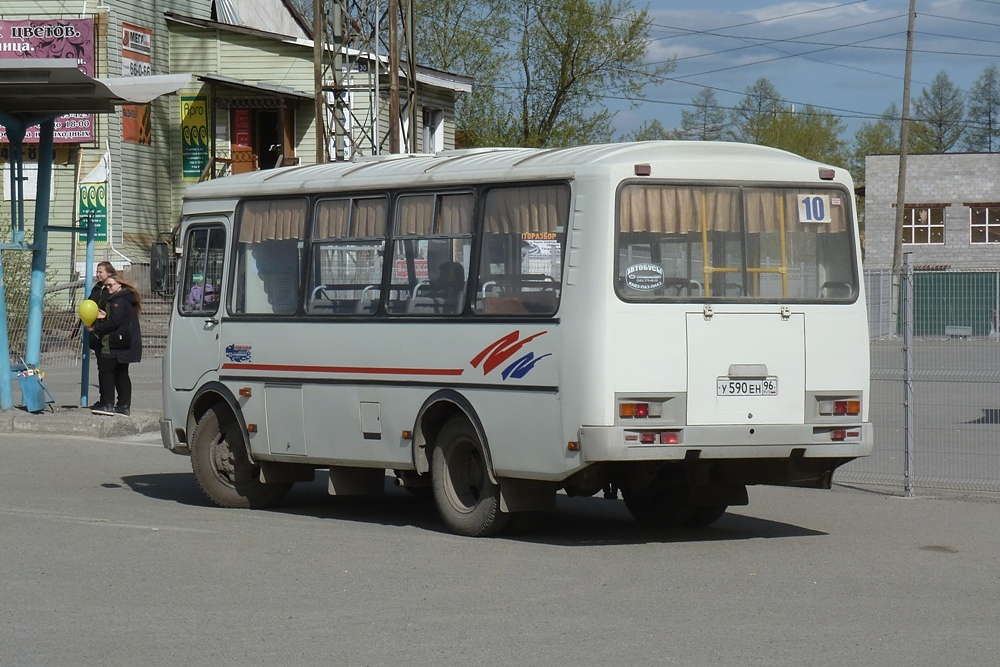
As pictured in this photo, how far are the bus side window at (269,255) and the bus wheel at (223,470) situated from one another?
3.33 ft

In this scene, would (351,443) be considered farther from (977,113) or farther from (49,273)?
(977,113)

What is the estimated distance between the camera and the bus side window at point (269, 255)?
12250mm

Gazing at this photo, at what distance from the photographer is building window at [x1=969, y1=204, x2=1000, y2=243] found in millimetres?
62531

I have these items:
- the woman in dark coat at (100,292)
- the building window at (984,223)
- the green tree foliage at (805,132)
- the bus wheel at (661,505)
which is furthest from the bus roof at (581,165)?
the green tree foliage at (805,132)

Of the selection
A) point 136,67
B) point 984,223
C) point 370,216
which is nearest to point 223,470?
point 370,216

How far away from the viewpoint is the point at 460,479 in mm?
11062

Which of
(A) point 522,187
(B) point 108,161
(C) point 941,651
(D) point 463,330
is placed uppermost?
(B) point 108,161

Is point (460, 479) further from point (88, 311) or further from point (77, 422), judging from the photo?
point (77, 422)

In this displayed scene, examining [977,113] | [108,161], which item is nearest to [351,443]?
[108,161]

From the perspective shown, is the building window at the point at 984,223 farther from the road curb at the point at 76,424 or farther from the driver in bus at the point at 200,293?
the driver in bus at the point at 200,293

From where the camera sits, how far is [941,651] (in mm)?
7094

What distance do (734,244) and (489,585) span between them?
2975 mm

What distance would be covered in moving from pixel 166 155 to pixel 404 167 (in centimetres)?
2876

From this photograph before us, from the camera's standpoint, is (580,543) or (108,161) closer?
(580,543)
